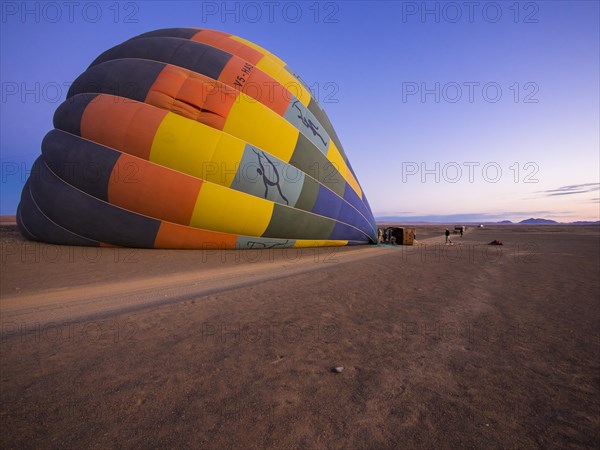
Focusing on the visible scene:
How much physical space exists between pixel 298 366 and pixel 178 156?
837 cm

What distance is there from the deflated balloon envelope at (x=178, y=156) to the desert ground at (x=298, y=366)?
349 centimetres

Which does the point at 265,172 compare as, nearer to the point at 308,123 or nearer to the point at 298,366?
the point at 308,123

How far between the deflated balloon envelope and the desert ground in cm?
349

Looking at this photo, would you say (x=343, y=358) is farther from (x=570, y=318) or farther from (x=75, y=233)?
(x=75, y=233)

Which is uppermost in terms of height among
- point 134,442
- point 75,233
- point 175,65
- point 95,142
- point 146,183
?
point 175,65

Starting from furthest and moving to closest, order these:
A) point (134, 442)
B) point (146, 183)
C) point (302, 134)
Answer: point (302, 134) < point (146, 183) < point (134, 442)

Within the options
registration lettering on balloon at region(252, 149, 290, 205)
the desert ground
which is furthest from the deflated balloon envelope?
the desert ground

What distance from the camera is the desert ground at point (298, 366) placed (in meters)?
2.27

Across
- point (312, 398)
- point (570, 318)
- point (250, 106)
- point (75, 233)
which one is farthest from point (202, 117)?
point (570, 318)

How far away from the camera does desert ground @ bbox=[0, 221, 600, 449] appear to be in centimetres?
227

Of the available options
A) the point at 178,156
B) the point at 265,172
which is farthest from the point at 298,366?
the point at 178,156

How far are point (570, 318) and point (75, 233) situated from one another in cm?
1322

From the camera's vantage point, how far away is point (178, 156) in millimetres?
9547

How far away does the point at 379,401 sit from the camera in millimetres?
2609
